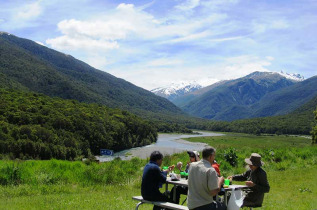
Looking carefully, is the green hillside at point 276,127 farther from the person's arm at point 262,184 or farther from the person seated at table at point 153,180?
the person seated at table at point 153,180

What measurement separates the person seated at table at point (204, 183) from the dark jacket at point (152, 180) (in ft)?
4.01

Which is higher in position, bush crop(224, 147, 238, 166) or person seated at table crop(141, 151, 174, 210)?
person seated at table crop(141, 151, 174, 210)

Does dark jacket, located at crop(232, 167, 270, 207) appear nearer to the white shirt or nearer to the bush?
the white shirt

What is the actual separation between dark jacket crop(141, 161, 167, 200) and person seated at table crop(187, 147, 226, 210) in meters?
1.22

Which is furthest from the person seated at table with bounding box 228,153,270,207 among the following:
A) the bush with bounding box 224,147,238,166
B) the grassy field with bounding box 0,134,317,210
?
the bush with bounding box 224,147,238,166

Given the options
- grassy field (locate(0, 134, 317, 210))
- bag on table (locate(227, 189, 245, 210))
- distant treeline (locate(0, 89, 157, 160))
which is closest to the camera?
bag on table (locate(227, 189, 245, 210))

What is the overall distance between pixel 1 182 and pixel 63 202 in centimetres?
467

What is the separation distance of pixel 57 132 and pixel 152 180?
62.2m

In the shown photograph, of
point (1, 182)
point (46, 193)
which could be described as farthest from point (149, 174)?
point (1, 182)

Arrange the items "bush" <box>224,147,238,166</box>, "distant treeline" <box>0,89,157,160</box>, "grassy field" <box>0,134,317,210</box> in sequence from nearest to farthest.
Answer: "grassy field" <box>0,134,317,210</box>, "bush" <box>224,147,238,166</box>, "distant treeline" <box>0,89,157,160</box>

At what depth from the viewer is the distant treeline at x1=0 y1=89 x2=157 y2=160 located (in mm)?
53875

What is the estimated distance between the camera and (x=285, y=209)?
8.62 meters

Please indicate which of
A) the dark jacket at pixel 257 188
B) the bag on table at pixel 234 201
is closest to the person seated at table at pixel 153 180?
the bag on table at pixel 234 201

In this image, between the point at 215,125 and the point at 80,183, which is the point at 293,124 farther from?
the point at 80,183
